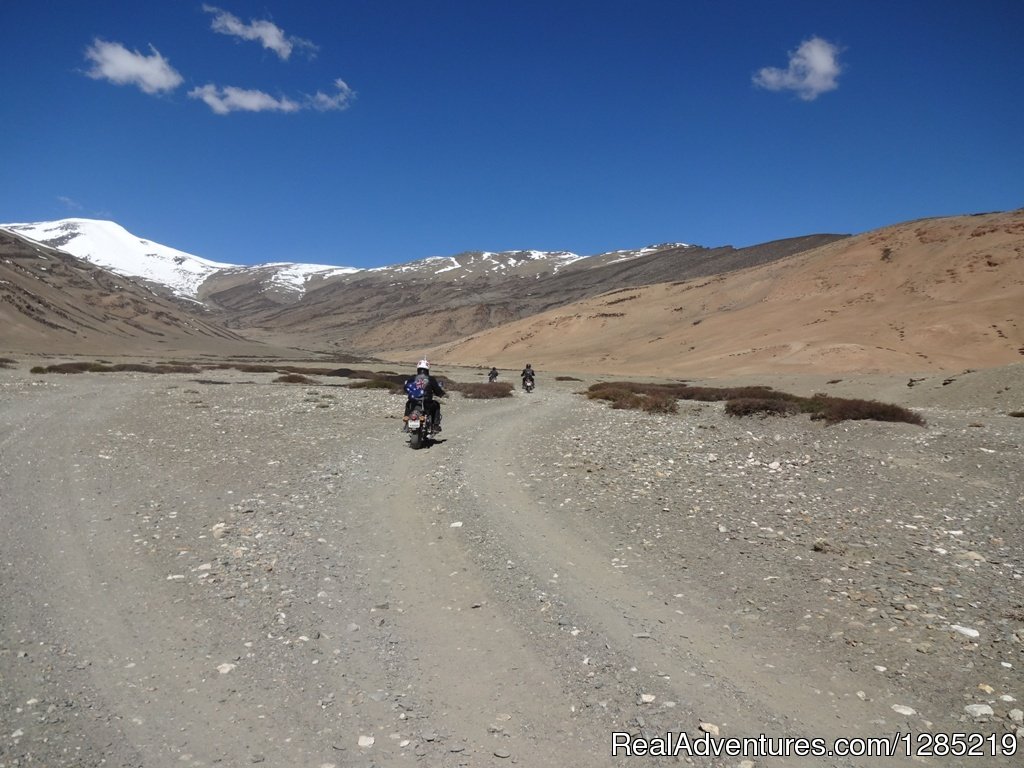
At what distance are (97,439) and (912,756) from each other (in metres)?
18.9

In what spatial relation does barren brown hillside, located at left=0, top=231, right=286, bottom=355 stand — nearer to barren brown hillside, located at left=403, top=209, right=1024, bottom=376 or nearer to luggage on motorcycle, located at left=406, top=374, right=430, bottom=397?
→ barren brown hillside, located at left=403, top=209, right=1024, bottom=376

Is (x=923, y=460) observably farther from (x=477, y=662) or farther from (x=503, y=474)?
(x=477, y=662)

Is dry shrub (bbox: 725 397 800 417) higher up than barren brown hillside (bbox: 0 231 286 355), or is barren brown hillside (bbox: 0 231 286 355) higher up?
barren brown hillside (bbox: 0 231 286 355)

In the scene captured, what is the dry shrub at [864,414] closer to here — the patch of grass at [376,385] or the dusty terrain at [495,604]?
the dusty terrain at [495,604]

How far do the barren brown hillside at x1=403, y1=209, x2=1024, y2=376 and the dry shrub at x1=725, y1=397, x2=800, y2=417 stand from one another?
125 ft

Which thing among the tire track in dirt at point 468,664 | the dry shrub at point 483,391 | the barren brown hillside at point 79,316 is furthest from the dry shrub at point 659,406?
the barren brown hillside at point 79,316

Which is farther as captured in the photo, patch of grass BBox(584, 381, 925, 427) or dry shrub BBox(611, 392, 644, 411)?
dry shrub BBox(611, 392, 644, 411)

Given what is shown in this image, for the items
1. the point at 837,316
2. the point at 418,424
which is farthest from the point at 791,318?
the point at 418,424

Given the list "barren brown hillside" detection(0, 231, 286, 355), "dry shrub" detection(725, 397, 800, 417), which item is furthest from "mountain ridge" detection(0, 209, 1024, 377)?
"dry shrub" detection(725, 397, 800, 417)

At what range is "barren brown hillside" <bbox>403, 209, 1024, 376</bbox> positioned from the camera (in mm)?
58062

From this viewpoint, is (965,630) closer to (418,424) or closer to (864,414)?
(418,424)

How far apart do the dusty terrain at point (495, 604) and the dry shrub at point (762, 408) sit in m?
6.29

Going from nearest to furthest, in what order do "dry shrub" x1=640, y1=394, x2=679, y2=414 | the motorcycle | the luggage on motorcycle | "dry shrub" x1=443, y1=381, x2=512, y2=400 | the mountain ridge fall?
the motorcycle
the luggage on motorcycle
"dry shrub" x1=640, y1=394, x2=679, y2=414
"dry shrub" x1=443, y1=381, x2=512, y2=400
the mountain ridge

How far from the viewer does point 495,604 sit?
718 centimetres
